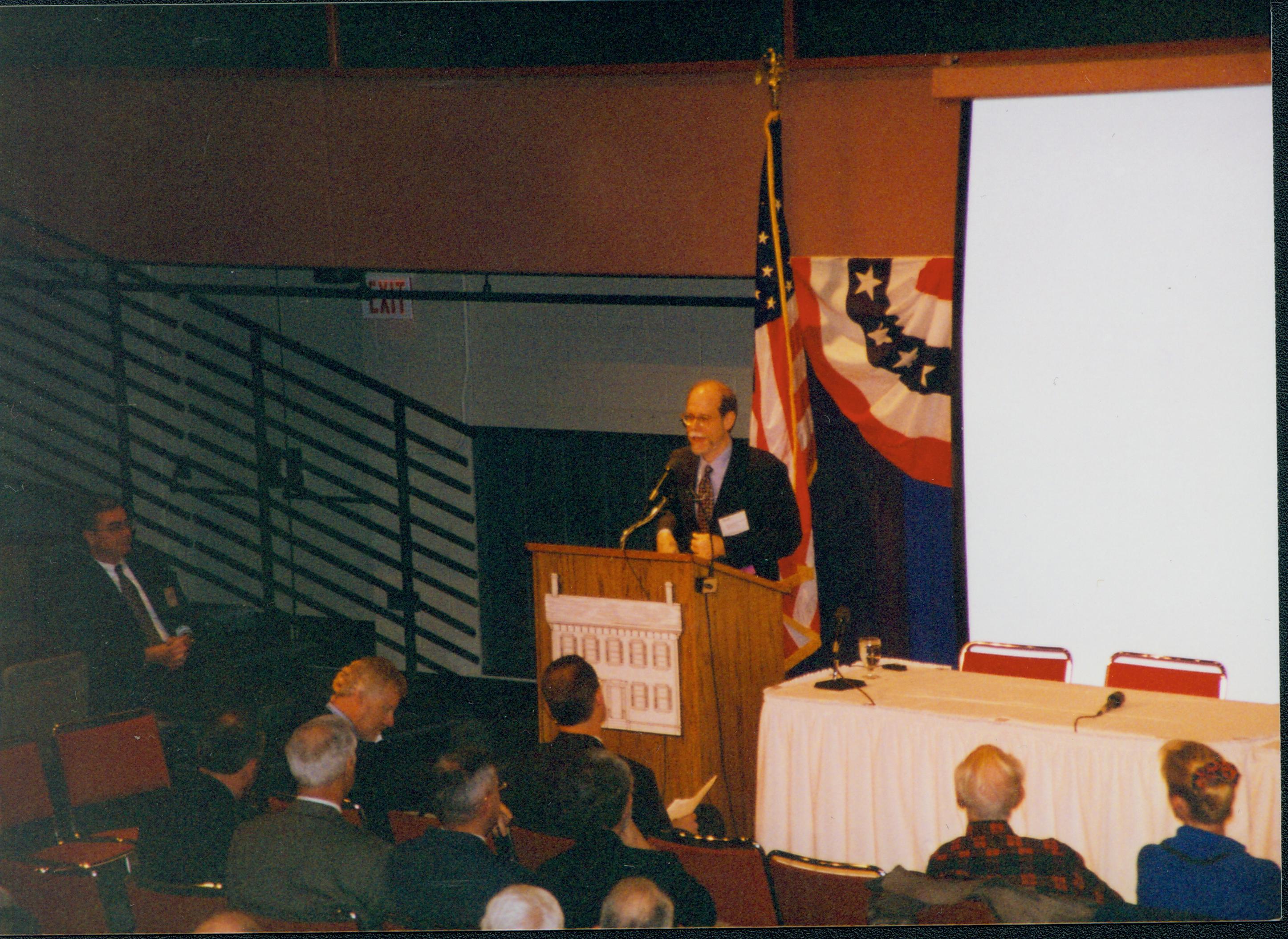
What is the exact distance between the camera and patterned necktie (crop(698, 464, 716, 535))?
523 cm

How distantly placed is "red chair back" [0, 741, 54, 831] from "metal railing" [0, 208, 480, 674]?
3.06m

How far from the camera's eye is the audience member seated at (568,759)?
3869mm

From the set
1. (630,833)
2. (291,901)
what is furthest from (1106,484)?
(291,901)

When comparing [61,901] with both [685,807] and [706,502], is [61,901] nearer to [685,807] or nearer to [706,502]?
[685,807]

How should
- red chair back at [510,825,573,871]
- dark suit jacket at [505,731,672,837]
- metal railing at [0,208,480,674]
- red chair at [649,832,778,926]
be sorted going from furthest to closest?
metal railing at [0,208,480,674], dark suit jacket at [505,731,672,837], red chair back at [510,825,573,871], red chair at [649,832,778,926]

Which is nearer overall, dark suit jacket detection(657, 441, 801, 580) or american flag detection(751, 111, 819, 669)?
dark suit jacket detection(657, 441, 801, 580)

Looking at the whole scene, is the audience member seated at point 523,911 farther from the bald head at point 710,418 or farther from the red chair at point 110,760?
the bald head at point 710,418

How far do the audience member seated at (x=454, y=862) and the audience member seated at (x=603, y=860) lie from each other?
0.15 m

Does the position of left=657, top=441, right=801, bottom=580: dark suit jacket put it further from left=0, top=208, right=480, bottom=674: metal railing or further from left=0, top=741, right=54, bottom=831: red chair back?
left=0, top=208, right=480, bottom=674: metal railing

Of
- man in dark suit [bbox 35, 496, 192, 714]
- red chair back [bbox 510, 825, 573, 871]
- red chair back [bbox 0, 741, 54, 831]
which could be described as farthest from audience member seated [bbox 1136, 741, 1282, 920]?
man in dark suit [bbox 35, 496, 192, 714]

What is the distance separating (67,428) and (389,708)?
172 inches

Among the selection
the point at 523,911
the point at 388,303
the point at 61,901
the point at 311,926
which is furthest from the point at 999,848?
the point at 388,303

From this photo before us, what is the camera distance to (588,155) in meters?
6.18

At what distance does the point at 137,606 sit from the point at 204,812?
2527 mm
